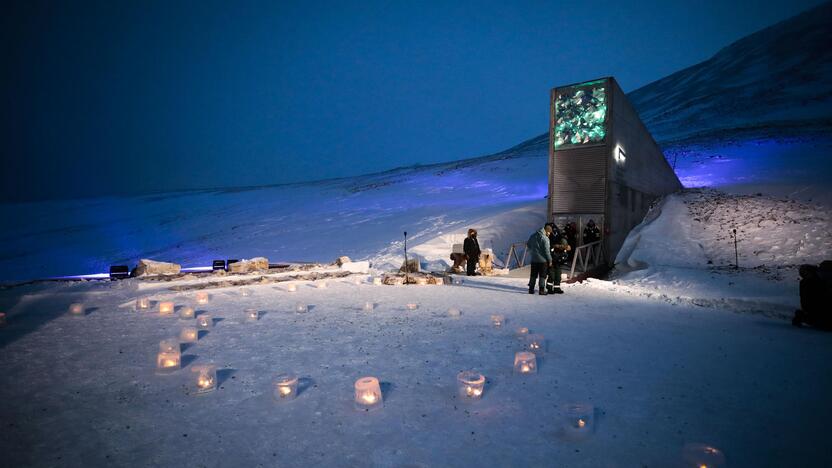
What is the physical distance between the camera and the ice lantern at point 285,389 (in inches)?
141

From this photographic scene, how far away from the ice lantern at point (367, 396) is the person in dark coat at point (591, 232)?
12.5m

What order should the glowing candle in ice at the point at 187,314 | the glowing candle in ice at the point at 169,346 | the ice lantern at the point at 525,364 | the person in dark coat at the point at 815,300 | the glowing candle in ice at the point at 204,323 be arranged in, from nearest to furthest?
the ice lantern at the point at 525,364
the glowing candle in ice at the point at 169,346
the person in dark coat at the point at 815,300
the glowing candle in ice at the point at 204,323
the glowing candle in ice at the point at 187,314

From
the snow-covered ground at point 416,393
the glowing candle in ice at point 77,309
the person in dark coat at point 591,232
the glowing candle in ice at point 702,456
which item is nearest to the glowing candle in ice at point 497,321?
the snow-covered ground at point 416,393

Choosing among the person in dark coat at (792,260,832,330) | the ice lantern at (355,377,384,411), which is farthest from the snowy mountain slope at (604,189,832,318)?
the ice lantern at (355,377,384,411)

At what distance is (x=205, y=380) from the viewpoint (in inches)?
151

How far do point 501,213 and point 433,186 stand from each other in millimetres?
15990

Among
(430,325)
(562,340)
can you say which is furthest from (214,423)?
(562,340)

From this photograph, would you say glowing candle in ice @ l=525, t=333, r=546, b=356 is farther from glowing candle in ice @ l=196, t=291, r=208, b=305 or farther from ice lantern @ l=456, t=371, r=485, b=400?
glowing candle in ice @ l=196, t=291, r=208, b=305

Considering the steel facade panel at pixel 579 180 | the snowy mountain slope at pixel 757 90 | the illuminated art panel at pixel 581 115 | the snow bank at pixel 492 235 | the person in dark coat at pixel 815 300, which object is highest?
the snowy mountain slope at pixel 757 90

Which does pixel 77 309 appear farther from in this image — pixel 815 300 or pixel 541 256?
pixel 815 300

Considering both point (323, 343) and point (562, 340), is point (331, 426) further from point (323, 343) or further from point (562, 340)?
point (562, 340)

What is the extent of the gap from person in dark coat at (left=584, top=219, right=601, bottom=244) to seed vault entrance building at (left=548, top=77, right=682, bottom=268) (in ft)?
0.66

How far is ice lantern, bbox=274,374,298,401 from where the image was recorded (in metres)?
3.59

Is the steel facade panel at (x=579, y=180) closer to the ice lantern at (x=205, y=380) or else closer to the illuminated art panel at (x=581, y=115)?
the illuminated art panel at (x=581, y=115)
